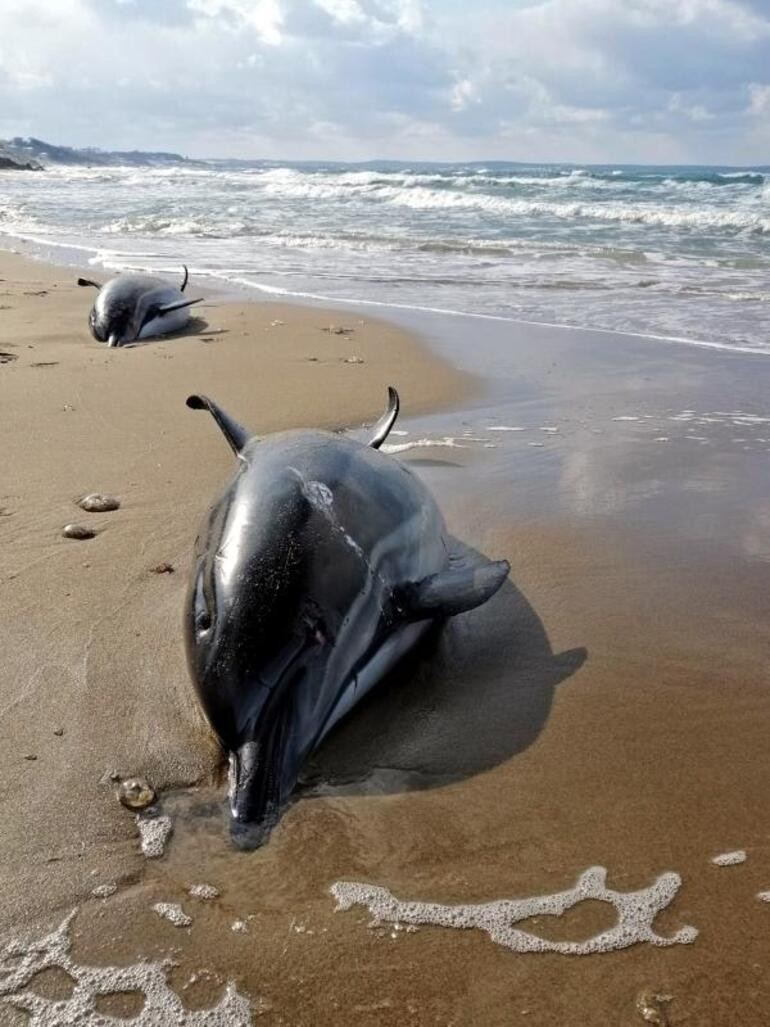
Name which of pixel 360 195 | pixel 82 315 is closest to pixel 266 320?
pixel 82 315

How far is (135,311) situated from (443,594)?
293 inches

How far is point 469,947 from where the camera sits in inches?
81.6

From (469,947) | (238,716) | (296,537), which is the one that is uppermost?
(296,537)

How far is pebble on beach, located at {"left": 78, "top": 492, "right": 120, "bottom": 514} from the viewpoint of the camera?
4.55 meters

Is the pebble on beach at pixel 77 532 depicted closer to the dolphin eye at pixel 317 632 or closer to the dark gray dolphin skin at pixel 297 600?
the dark gray dolphin skin at pixel 297 600

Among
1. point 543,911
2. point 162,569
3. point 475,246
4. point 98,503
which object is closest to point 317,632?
point 543,911

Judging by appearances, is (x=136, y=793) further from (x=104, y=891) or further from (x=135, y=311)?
(x=135, y=311)

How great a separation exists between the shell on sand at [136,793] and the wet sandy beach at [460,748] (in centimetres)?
4

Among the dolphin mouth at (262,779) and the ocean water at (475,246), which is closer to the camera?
the dolphin mouth at (262,779)

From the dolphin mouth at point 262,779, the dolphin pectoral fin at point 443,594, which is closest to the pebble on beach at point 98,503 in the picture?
the dolphin pectoral fin at point 443,594

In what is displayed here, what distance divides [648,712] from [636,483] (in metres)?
2.28

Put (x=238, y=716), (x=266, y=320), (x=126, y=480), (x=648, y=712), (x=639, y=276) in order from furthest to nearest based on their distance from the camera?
(x=639, y=276) < (x=266, y=320) < (x=126, y=480) < (x=648, y=712) < (x=238, y=716)

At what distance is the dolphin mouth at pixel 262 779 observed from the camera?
241 centimetres

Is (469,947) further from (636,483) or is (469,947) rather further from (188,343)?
(188,343)
